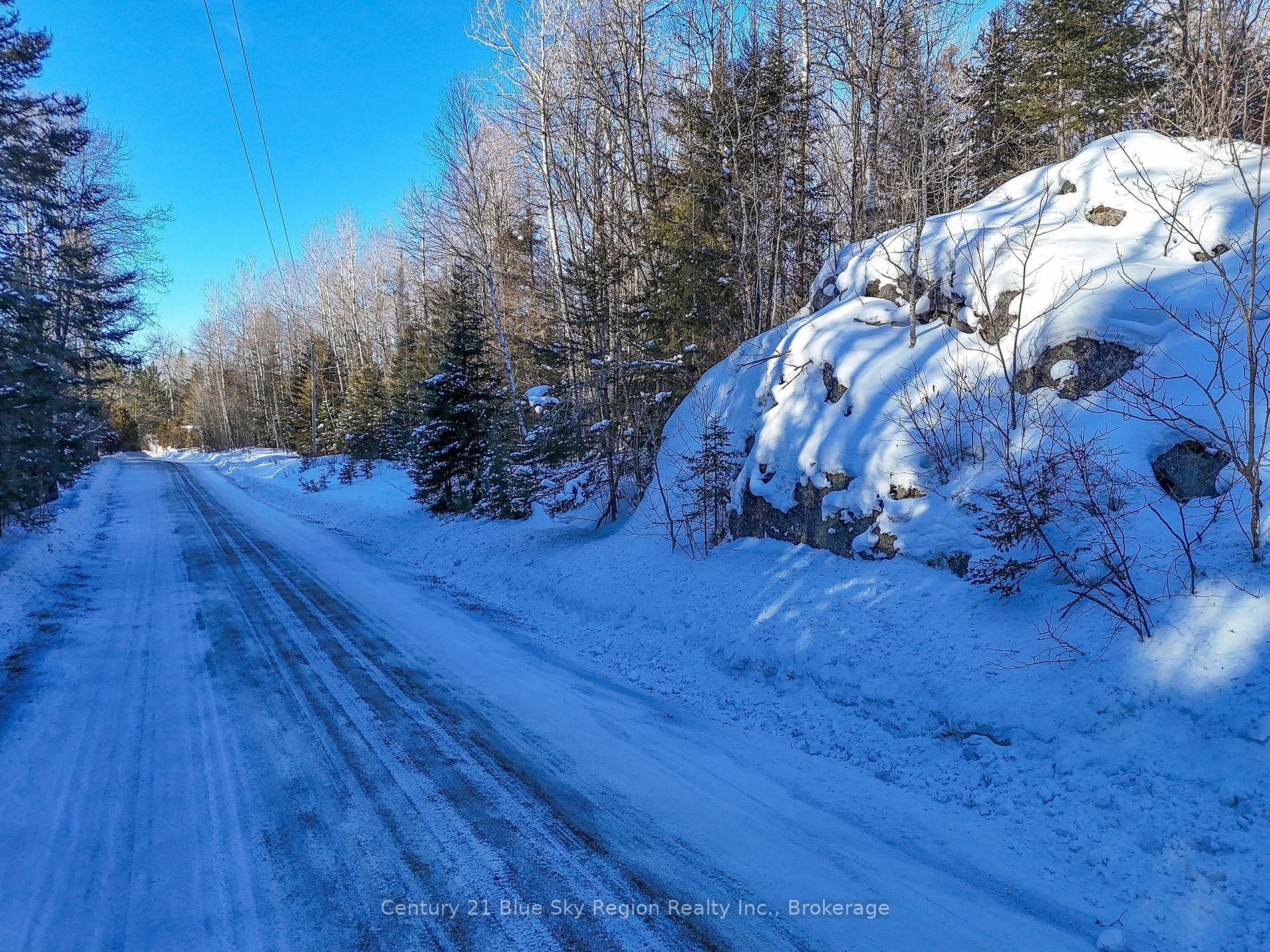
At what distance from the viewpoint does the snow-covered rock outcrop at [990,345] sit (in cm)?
558

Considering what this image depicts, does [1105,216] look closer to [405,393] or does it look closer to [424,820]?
[424,820]

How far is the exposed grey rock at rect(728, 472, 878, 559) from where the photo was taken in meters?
6.53

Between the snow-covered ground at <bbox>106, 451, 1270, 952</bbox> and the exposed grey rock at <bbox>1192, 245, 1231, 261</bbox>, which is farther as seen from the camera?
the exposed grey rock at <bbox>1192, 245, 1231, 261</bbox>

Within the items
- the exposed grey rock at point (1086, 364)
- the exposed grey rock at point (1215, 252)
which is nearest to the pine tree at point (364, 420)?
the exposed grey rock at point (1086, 364)

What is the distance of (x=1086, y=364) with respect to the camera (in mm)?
5836

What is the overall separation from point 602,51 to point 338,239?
116 ft

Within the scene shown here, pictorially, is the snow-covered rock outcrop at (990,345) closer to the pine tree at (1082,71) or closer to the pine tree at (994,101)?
the pine tree at (1082,71)

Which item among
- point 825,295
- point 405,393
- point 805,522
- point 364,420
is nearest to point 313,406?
point 364,420

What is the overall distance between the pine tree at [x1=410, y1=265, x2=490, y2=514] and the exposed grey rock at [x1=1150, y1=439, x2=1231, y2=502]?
11392mm

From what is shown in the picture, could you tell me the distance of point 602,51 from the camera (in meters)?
16.6

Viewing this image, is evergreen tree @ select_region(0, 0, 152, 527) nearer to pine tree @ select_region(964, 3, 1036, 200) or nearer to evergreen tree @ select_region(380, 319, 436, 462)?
evergreen tree @ select_region(380, 319, 436, 462)

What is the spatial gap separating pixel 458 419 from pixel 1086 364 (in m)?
12.0

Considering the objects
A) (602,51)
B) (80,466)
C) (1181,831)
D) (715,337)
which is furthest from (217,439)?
(1181,831)

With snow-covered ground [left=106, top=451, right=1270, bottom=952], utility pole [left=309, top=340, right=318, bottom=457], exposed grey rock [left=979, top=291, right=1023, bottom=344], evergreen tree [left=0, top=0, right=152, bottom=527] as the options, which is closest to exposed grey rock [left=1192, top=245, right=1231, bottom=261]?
exposed grey rock [left=979, top=291, right=1023, bottom=344]
